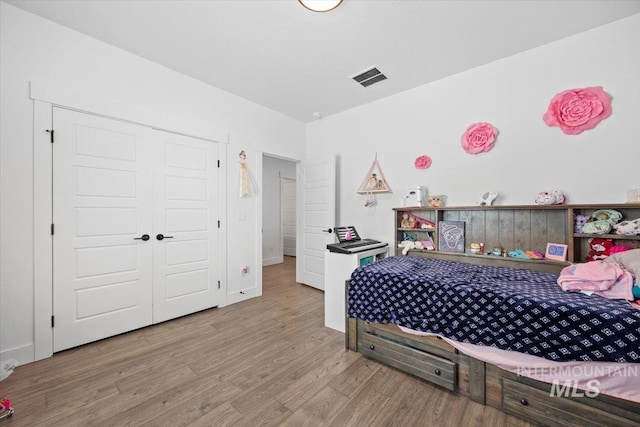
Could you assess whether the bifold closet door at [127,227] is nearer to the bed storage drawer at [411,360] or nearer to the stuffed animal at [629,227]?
the bed storage drawer at [411,360]

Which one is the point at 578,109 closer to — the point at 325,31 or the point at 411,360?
the point at 325,31

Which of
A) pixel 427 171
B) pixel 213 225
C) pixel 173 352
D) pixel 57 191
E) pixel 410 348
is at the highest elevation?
pixel 427 171

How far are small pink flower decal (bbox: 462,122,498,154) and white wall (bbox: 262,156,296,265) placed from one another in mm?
4180

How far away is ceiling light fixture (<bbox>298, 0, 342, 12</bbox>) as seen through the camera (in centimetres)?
175

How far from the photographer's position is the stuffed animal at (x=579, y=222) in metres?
2.05

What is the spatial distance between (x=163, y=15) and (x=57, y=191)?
169 centimetres

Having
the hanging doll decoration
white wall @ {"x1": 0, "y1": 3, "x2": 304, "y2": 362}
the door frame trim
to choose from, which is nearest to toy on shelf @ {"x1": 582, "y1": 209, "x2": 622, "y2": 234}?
the hanging doll decoration

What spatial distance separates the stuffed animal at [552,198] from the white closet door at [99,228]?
3.75m

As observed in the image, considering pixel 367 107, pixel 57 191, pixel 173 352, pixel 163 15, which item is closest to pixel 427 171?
pixel 367 107

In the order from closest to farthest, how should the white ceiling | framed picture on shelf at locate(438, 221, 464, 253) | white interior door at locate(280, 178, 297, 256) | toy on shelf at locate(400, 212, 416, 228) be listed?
the white ceiling → framed picture on shelf at locate(438, 221, 464, 253) → toy on shelf at locate(400, 212, 416, 228) → white interior door at locate(280, 178, 297, 256)

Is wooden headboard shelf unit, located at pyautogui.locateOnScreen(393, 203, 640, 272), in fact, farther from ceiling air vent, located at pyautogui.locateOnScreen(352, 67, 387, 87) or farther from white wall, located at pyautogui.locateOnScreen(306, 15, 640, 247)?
ceiling air vent, located at pyautogui.locateOnScreen(352, 67, 387, 87)

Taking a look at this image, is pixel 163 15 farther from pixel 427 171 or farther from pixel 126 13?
pixel 427 171

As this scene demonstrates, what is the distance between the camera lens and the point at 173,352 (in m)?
2.15

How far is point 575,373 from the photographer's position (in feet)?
4.25
